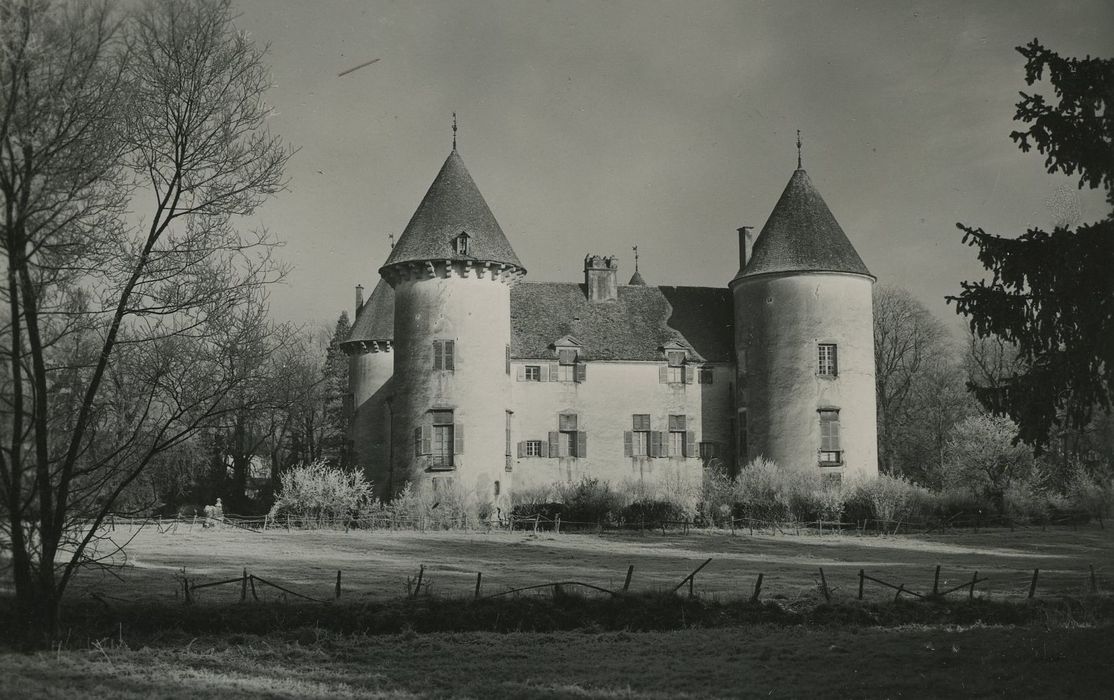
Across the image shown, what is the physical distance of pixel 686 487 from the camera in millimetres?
37562

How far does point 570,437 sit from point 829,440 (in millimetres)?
9598

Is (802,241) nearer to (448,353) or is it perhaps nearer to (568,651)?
(448,353)

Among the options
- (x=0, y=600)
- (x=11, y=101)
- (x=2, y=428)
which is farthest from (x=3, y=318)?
(x=0, y=600)

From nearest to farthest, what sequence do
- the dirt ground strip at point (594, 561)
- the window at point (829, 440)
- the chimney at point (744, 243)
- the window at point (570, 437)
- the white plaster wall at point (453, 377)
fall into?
the dirt ground strip at point (594, 561) → the white plaster wall at point (453, 377) → the window at point (829, 440) → the window at point (570, 437) → the chimney at point (744, 243)

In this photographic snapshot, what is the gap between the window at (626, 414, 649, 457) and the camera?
41.2 m

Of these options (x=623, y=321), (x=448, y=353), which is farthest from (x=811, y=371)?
(x=448, y=353)

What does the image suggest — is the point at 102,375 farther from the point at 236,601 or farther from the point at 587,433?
the point at 587,433

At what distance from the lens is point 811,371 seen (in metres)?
38.8

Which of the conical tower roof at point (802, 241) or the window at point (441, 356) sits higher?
the conical tower roof at point (802, 241)

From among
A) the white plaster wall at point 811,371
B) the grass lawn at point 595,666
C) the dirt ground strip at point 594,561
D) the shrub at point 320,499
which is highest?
the white plaster wall at point 811,371

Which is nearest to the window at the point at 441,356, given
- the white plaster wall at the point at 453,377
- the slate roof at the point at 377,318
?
the white plaster wall at the point at 453,377

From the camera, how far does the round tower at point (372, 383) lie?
4188cm

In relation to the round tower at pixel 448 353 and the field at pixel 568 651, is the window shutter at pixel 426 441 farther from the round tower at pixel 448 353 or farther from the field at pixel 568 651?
the field at pixel 568 651

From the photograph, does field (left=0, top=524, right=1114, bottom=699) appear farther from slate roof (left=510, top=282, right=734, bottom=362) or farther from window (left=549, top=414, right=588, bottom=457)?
slate roof (left=510, top=282, right=734, bottom=362)
